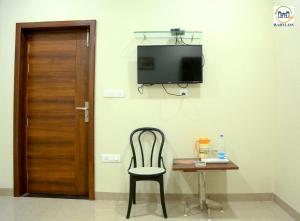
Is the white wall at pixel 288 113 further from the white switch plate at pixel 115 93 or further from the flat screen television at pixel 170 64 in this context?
the white switch plate at pixel 115 93

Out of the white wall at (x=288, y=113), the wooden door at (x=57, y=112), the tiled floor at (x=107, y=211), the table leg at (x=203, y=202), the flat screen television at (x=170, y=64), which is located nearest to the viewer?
the white wall at (x=288, y=113)

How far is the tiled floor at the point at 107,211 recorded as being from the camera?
8.98 feet

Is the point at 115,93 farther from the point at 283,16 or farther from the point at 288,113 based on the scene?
the point at 283,16

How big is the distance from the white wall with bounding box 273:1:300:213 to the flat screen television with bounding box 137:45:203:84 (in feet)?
2.94

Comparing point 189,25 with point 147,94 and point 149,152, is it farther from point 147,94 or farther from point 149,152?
point 149,152

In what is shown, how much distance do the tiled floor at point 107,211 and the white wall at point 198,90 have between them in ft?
0.71

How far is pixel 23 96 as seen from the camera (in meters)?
3.47

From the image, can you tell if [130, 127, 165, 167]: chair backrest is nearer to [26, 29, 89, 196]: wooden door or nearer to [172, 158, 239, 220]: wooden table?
[172, 158, 239, 220]: wooden table

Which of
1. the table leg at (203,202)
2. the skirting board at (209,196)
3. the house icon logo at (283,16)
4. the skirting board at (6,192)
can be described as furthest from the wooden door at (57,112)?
the house icon logo at (283,16)

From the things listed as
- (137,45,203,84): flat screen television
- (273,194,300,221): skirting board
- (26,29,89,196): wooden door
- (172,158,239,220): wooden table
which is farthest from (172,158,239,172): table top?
(26,29,89,196): wooden door

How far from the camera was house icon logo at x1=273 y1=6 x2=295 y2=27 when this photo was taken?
2740 mm

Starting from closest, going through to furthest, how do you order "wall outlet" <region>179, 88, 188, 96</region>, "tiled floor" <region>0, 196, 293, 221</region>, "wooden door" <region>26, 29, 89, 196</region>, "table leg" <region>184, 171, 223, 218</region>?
"tiled floor" <region>0, 196, 293, 221</region> → "table leg" <region>184, 171, 223, 218</region> → "wall outlet" <region>179, 88, 188, 96</region> → "wooden door" <region>26, 29, 89, 196</region>

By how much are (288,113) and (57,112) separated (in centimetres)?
275

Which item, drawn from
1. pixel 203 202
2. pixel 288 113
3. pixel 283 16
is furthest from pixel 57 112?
pixel 283 16
